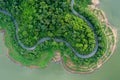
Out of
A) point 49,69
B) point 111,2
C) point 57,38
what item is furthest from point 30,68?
point 111,2

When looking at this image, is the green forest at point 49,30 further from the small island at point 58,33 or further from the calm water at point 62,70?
the calm water at point 62,70

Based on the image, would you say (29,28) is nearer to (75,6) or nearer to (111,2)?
(75,6)

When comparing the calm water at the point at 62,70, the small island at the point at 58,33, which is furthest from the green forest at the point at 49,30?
the calm water at the point at 62,70

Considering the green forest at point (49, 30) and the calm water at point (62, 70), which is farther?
the calm water at point (62, 70)

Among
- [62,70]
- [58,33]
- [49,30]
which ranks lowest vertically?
[62,70]

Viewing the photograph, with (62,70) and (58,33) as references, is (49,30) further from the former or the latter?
(62,70)

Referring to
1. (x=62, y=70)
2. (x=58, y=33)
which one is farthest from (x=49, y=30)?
(x=62, y=70)
